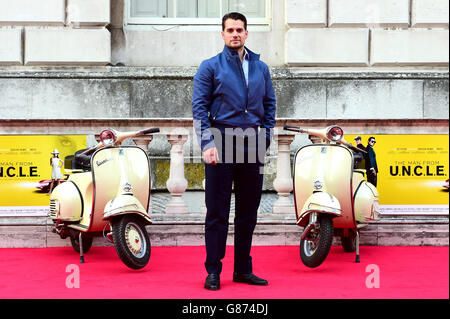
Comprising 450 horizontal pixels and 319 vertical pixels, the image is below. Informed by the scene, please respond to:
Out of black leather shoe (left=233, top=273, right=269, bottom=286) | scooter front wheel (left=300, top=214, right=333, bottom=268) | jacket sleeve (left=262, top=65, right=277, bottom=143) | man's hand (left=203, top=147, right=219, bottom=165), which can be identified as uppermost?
jacket sleeve (left=262, top=65, right=277, bottom=143)

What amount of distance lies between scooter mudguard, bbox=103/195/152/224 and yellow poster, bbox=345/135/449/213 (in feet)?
7.27

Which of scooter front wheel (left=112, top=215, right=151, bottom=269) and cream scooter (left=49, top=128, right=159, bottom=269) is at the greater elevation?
cream scooter (left=49, top=128, right=159, bottom=269)

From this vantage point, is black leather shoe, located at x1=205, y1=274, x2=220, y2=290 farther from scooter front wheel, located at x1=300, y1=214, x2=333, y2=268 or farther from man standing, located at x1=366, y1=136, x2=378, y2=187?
man standing, located at x1=366, y1=136, x2=378, y2=187

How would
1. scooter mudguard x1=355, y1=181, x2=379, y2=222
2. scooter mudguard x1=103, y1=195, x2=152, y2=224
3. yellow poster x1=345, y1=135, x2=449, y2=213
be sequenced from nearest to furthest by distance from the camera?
scooter mudguard x1=103, y1=195, x2=152, y2=224
scooter mudguard x1=355, y1=181, x2=379, y2=222
yellow poster x1=345, y1=135, x2=449, y2=213

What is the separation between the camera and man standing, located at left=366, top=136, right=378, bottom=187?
250 inches


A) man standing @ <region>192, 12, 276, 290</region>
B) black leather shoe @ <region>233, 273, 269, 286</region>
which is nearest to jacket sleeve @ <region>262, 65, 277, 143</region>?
man standing @ <region>192, 12, 276, 290</region>

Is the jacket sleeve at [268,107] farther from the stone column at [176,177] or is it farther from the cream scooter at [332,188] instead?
the stone column at [176,177]

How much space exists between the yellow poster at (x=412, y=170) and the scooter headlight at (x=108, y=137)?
86.6 inches

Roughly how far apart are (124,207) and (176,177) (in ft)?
5.05

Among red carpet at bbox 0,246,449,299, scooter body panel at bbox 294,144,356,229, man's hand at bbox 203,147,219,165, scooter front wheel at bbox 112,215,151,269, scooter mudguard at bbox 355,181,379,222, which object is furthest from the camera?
scooter mudguard at bbox 355,181,379,222

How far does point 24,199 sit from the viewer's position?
638cm

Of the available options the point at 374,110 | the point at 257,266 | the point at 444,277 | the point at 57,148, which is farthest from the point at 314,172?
the point at 374,110

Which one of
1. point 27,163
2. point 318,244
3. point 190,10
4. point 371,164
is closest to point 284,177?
point 371,164
